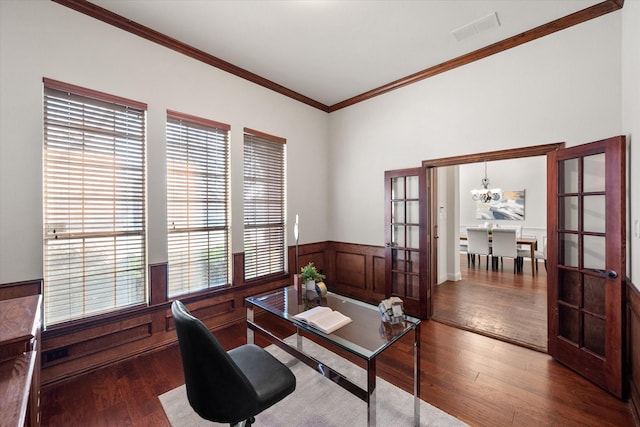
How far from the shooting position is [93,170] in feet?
7.81

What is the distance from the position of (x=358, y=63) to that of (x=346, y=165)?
1.50 m

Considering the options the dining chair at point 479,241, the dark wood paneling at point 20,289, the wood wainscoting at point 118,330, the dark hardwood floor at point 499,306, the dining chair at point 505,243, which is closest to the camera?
the dark wood paneling at point 20,289

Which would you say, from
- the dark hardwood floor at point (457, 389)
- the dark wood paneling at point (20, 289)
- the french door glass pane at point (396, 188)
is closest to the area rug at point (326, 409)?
the dark hardwood floor at point (457, 389)

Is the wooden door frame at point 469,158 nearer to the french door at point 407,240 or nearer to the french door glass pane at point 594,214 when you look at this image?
the french door at point 407,240

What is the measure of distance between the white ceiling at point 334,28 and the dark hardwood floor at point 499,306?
3.18m

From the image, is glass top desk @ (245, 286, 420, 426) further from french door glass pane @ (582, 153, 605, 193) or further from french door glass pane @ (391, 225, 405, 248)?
french door glass pane @ (582, 153, 605, 193)

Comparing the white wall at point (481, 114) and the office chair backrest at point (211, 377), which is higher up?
the white wall at point (481, 114)

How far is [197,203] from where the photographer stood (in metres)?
3.03

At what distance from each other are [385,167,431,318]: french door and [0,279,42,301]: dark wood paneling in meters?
3.56

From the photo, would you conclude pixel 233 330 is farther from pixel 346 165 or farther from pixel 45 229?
pixel 346 165

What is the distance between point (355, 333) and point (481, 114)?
2.79 m

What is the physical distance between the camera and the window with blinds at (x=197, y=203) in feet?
9.36

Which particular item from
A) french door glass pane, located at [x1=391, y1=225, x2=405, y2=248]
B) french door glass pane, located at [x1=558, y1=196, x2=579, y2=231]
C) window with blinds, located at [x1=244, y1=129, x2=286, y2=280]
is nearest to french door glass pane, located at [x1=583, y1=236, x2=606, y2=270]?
french door glass pane, located at [x1=558, y1=196, x2=579, y2=231]

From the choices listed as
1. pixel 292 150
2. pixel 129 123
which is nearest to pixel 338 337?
pixel 129 123
